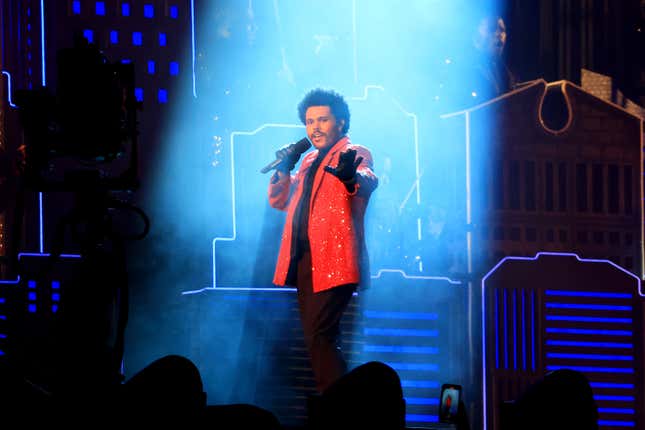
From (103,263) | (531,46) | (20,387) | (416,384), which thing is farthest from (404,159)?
(20,387)

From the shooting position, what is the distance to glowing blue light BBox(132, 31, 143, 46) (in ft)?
16.1

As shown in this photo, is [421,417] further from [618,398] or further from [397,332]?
[618,398]

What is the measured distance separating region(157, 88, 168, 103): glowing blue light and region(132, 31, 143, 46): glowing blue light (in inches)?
11.8

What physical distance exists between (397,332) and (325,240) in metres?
0.90

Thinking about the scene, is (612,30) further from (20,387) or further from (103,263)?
(20,387)

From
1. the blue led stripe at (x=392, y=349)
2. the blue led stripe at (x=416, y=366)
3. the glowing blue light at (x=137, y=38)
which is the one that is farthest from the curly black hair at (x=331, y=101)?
the glowing blue light at (x=137, y=38)

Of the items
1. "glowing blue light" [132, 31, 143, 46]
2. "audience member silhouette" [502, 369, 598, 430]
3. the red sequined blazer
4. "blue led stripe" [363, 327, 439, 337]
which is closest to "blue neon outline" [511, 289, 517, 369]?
"blue led stripe" [363, 327, 439, 337]

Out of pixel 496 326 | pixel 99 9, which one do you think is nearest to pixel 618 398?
pixel 496 326

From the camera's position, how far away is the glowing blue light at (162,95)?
195 inches

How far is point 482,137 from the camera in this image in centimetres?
495

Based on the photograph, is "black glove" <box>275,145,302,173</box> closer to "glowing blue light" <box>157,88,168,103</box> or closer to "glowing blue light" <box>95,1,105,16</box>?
"glowing blue light" <box>157,88,168,103</box>

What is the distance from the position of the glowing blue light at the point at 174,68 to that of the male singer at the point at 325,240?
1.46 metres

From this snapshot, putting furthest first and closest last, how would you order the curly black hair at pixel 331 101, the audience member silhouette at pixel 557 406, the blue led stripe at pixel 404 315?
the blue led stripe at pixel 404 315, the curly black hair at pixel 331 101, the audience member silhouette at pixel 557 406

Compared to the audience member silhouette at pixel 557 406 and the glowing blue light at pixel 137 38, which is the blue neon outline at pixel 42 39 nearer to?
the glowing blue light at pixel 137 38
